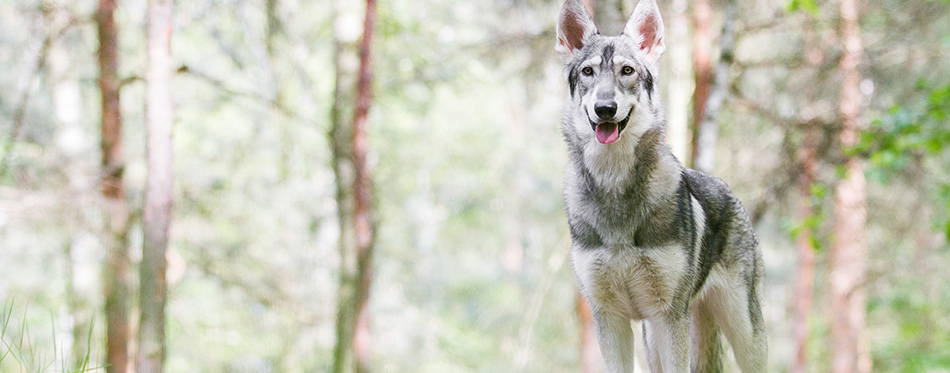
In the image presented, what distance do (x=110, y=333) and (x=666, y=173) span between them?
8.15 meters

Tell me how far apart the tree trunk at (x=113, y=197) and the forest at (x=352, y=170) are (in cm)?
4

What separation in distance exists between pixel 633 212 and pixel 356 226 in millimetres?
6774

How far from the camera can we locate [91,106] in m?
19.0

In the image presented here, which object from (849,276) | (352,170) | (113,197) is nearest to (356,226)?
(352,170)

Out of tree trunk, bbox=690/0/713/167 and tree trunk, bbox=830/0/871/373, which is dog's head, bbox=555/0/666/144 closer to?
tree trunk, bbox=690/0/713/167

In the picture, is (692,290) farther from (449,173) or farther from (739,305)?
(449,173)

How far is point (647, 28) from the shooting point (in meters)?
3.62

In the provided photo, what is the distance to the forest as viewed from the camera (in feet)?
25.1

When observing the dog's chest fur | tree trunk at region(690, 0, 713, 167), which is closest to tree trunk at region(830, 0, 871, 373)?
tree trunk at region(690, 0, 713, 167)

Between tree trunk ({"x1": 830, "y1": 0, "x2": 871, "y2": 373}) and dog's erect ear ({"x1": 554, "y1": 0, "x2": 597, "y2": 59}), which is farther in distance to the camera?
tree trunk ({"x1": 830, "y1": 0, "x2": 871, "y2": 373})

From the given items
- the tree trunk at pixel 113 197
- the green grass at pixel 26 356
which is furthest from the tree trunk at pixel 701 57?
the green grass at pixel 26 356

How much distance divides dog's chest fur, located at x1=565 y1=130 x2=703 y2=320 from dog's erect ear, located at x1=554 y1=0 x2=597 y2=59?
56 centimetres

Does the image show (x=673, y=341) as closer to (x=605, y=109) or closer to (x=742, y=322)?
(x=742, y=322)

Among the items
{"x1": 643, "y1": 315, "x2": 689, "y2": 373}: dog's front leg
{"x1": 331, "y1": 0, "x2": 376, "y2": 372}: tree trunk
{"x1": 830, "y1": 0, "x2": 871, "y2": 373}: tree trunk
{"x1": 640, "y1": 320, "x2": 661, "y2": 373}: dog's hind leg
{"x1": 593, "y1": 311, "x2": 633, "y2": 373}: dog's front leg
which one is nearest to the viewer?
{"x1": 643, "y1": 315, "x2": 689, "y2": 373}: dog's front leg
